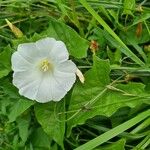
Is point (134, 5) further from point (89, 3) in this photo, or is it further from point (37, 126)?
point (37, 126)

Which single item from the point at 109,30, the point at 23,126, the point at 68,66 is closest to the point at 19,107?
the point at 23,126

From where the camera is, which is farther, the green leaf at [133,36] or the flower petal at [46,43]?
the green leaf at [133,36]

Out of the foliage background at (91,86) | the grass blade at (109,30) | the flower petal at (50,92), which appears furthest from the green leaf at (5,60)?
the grass blade at (109,30)

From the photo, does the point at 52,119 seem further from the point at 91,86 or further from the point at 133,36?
the point at 133,36

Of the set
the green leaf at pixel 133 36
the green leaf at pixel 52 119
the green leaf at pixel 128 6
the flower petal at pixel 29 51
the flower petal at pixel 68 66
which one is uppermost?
the green leaf at pixel 128 6

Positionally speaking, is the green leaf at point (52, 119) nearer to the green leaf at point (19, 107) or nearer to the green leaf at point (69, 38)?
the green leaf at point (19, 107)

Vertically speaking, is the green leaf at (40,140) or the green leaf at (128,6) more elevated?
the green leaf at (128,6)

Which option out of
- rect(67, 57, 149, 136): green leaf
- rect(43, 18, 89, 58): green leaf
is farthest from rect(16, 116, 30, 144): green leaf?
rect(43, 18, 89, 58): green leaf

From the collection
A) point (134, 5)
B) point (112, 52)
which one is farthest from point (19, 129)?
point (134, 5)
